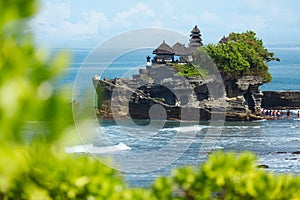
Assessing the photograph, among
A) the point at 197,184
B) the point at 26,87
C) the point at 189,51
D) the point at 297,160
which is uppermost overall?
the point at 189,51

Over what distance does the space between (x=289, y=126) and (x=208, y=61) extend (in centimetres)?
809

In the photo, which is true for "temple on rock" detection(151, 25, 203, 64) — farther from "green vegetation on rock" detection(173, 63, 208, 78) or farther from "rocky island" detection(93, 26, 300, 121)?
"green vegetation on rock" detection(173, 63, 208, 78)

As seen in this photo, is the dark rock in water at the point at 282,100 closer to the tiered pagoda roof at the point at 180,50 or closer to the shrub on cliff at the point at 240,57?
the shrub on cliff at the point at 240,57

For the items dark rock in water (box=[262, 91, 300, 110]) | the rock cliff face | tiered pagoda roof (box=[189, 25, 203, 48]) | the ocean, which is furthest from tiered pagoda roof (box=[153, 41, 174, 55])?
dark rock in water (box=[262, 91, 300, 110])

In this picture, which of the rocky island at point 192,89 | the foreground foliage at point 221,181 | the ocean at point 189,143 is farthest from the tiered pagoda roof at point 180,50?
the foreground foliage at point 221,181

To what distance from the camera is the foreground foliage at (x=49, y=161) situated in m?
1.39

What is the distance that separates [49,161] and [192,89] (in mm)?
39988

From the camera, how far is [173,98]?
42.9 m

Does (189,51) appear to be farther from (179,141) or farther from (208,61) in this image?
(179,141)

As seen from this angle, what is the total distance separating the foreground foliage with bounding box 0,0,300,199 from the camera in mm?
1388

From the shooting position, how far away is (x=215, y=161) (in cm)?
327

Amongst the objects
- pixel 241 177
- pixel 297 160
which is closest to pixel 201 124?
pixel 297 160

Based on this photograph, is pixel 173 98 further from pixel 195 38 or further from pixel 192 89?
pixel 195 38

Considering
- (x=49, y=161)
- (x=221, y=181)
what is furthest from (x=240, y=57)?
(x=49, y=161)
